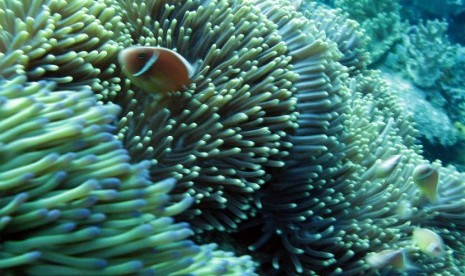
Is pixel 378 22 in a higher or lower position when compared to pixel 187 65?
higher

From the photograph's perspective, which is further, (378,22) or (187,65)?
(378,22)

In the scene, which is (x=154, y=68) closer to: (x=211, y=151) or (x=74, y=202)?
(x=211, y=151)

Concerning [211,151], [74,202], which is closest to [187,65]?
[211,151]

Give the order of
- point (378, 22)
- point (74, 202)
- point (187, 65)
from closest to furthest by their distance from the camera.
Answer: point (74, 202), point (187, 65), point (378, 22)

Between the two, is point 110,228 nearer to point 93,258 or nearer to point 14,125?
point 93,258

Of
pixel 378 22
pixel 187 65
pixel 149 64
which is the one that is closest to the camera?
pixel 149 64

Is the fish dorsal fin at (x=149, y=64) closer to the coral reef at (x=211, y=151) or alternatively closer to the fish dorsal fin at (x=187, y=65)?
the fish dorsal fin at (x=187, y=65)

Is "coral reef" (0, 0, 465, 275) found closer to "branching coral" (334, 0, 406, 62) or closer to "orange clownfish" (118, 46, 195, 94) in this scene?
"orange clownfish" (118, 46, 195, 94)

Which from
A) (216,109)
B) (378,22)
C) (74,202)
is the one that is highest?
(378,22)
